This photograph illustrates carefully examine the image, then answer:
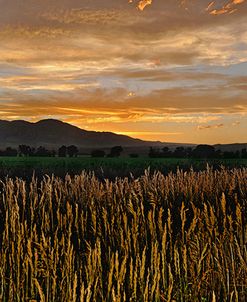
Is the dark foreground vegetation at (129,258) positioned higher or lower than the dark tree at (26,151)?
lower

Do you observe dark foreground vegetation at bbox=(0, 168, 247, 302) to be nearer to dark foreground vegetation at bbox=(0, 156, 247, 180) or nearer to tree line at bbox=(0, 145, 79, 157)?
dark foreground vegetation at bbox=(0, 156, 247, 180)

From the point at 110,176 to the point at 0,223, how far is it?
35.0 feet

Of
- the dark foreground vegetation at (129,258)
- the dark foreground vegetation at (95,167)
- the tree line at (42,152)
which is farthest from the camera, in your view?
the tree line at (42,152)

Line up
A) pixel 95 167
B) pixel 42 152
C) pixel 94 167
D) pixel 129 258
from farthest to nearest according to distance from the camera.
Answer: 1. pixel 42 152
2. pixel 95 167
3. pixel 94 167
4. pixel 129 258

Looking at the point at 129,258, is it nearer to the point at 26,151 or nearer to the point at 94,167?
the point at 94,167

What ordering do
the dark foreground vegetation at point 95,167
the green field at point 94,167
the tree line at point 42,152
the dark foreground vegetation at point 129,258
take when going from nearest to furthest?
the dark foreground vegetation at point 129,258
the dark foreground vegetation at point 95,167
the green field at point 94,167
the tree line at point 42,152

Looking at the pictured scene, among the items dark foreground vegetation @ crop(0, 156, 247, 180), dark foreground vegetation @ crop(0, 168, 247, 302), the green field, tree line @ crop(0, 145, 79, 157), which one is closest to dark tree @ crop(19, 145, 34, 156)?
tree line @ crop(0, 145, 79, 157)

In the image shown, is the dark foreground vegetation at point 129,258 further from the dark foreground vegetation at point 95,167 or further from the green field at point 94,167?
the green field at point 94,167

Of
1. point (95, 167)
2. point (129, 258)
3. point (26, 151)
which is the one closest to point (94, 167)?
point (95, 167)

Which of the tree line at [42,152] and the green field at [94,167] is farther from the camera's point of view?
the tree line at [42,152]

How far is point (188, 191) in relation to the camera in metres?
11.3

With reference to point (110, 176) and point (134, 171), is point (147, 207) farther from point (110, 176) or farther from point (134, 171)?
point (134, 171)

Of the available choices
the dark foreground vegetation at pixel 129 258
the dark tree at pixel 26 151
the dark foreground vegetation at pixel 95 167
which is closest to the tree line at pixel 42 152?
the dark tree at pixel 26 151

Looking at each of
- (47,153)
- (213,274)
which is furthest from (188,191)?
(47,153)
